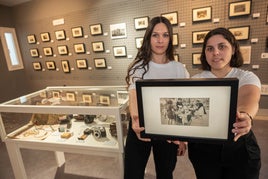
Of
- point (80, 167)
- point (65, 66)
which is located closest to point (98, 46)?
point (65, 66)

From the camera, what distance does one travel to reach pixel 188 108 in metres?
0.86

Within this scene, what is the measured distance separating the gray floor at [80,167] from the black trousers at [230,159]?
4.12 ft

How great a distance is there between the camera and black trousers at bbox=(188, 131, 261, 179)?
882 mm

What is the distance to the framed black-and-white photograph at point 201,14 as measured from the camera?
10.7 feet

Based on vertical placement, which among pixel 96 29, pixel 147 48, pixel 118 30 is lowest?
pixel 147 48

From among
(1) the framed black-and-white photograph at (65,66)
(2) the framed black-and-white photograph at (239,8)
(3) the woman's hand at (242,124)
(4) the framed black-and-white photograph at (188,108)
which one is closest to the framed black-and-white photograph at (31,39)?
(1) the framed black-and-white photograph at (65,66)

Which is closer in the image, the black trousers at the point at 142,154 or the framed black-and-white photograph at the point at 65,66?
the black trousers at the point at 142,154

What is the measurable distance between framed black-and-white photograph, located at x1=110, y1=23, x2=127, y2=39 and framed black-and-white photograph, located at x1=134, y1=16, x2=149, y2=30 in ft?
0.95

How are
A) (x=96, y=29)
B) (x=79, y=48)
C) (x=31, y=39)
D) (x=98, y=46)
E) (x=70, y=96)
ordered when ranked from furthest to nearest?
(x=31, y=39), (x=79, y=48), (x=98, y=46), (x=96, y=29), (x=70, y=96)

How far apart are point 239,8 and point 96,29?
3102mm

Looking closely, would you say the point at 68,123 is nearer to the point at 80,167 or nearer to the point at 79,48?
the point at 80,167

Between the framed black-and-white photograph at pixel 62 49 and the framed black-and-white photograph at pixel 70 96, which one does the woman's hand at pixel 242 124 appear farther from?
the framed black-and-white photograph at pixel 62 49

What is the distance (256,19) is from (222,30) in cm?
280

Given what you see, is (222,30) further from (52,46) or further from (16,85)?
(16,85)
